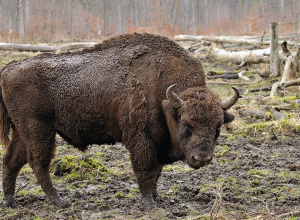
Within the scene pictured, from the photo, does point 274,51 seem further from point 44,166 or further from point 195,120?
point 44,166

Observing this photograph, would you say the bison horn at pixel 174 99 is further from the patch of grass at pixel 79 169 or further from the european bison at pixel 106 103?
the patch of grass at pixel 79 169

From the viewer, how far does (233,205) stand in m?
4.63

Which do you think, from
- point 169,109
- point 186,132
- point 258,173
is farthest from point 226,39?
point 186,132

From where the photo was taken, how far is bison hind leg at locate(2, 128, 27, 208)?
515 cm

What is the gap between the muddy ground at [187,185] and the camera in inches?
181

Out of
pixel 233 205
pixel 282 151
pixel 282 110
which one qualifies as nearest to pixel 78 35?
pixel 282 110

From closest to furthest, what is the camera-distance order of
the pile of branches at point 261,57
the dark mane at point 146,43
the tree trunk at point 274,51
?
the dark mane at point 146,43 → the pile of branches at point 261,57 → the tree trunk at point 274,51

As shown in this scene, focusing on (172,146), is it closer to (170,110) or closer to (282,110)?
(170,110)

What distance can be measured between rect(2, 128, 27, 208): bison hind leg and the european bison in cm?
1

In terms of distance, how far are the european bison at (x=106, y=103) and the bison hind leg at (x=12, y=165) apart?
1 cm

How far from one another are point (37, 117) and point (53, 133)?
12.7 inches

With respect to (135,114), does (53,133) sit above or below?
below

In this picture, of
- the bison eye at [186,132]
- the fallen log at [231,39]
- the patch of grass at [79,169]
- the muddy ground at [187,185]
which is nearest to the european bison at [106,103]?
the bison eye at [186,132]

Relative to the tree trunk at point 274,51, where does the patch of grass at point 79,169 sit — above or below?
below
